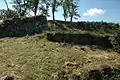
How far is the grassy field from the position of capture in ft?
74.0

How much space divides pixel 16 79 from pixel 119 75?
25.8 ft

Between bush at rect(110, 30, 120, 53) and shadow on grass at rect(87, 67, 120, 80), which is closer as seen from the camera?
shadow on grass at rect(87, 67, 120, 80)

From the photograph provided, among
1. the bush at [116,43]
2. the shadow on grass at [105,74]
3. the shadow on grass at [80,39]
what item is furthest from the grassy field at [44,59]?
the bush at [116,43]

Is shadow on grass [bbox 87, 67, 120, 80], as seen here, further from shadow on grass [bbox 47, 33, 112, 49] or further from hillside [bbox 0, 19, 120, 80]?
shadow on grass [bbox 47, 33, 112, 49]

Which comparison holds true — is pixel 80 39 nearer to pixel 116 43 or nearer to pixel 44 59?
pixel 116 43

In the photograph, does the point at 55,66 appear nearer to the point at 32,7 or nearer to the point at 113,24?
the point at 113,24

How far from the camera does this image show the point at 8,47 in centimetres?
2989

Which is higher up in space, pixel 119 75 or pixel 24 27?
pixel 24 27

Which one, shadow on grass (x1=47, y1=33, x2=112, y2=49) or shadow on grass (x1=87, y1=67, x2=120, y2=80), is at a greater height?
shadow on grass (x1=47, y1=33, x2=112, y2=49)

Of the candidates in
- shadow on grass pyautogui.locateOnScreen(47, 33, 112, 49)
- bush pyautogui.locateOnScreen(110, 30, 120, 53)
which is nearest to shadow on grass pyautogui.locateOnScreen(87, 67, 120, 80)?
bush pyautogui.locateOnScreen(110, 30, 120, 53)

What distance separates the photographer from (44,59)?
83.3 ft

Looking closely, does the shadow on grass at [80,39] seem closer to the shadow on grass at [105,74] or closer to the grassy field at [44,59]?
the grassy field at [44,59]

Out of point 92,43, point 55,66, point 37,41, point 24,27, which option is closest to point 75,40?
point 92,43

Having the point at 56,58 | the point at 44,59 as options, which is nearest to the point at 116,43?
the point at 56,58
